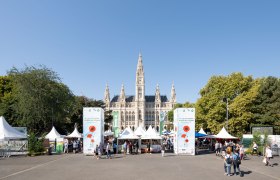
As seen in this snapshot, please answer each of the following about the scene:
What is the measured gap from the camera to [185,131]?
30469mm

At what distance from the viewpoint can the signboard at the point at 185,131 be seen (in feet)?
99.9

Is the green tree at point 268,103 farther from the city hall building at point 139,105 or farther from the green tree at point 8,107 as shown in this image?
the city hall building at point 139,105

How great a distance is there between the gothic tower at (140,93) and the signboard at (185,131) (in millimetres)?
118232

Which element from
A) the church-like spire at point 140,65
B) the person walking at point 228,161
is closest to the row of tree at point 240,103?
the person walking at point 228,161

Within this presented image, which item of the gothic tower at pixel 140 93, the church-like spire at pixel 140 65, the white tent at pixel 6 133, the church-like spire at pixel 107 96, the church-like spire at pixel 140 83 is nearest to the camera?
the white tent at pixel 6 133

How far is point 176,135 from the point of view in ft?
101

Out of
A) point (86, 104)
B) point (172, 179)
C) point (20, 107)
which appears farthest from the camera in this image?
point (86, 104)

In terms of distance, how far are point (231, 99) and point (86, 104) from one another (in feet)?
96.5

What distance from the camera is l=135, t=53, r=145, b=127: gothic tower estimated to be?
149 meters

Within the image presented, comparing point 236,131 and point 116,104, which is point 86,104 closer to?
point 236,131

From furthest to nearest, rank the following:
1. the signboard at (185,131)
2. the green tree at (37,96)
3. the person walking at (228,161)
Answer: the green tree at (37,96) → the signboard at (185,131) → the person walking at (228,161)

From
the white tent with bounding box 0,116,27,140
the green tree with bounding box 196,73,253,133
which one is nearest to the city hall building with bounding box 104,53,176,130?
the green tree with bounding box 196,73,253,133

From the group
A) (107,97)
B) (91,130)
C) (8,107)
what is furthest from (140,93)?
(91,130)

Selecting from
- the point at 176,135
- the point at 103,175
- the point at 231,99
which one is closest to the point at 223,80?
the point at 231,99
